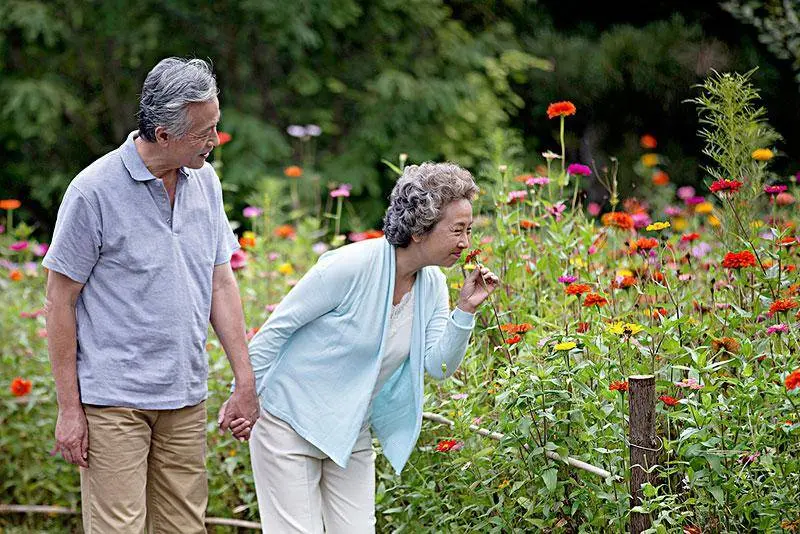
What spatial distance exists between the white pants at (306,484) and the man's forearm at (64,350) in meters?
0.49

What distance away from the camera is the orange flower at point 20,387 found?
4.11 meters

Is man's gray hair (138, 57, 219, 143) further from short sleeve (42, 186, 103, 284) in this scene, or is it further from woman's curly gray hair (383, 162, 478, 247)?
woman's curly gray hair (383, 162, 478, 247)

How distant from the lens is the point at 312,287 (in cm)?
277

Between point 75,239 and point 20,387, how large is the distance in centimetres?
171

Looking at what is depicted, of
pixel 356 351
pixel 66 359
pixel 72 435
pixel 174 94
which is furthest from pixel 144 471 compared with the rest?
pixel 174 94

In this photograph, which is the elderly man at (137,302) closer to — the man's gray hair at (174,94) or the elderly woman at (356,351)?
the man's gray hair at (174,94)

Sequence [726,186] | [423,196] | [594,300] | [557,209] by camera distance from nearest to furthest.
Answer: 1. [423,196]
2. [594,300]
3. [726,186]
4. [557,209]

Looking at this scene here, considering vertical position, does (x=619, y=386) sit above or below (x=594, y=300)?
below

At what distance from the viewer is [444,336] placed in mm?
2814

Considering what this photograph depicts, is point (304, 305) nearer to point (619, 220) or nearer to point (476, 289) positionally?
point (476, 289)

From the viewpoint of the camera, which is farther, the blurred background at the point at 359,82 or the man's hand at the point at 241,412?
the blurred background at the point at 359,82

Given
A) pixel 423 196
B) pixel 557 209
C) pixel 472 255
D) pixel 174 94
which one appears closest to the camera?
pixel 174 94

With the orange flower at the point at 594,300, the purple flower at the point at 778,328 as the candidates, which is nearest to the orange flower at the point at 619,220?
the orange flower at the point at 594,300

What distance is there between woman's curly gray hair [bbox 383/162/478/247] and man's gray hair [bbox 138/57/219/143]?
52 cm
